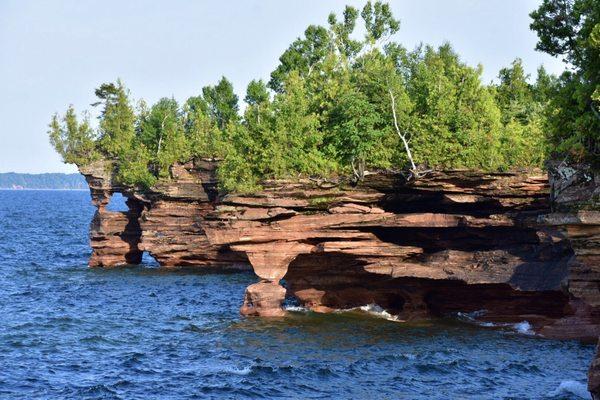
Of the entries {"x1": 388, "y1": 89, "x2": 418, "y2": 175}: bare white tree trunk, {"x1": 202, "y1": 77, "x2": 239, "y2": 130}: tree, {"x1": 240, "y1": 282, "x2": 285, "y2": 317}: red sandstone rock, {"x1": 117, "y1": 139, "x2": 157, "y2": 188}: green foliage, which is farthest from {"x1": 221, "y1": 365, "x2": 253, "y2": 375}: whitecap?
{"x1": 202, "y1": 77, "x2": 239, "y2": 130}: tree

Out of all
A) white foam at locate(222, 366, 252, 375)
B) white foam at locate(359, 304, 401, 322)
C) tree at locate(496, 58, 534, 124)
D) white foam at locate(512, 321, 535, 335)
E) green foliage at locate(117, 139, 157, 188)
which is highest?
tree at locate(496, 58, 534, 124)

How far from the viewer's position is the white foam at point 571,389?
3228 centimetres

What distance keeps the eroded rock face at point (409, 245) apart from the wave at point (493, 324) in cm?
43

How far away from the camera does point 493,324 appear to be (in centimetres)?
4594

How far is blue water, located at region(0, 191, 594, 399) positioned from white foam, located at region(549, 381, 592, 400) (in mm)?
46

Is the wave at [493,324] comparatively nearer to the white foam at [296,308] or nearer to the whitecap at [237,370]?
the white foam at [296,308]

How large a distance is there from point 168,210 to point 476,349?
1512 inches

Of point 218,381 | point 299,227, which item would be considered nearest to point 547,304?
point 299,227

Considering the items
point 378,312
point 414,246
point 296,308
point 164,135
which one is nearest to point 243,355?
point 296,308

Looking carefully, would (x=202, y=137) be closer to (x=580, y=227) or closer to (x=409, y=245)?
(x=409, y=245)

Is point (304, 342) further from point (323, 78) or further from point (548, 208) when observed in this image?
point (323, 78)

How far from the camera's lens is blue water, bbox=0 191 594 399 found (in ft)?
111

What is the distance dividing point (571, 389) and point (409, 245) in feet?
60.2

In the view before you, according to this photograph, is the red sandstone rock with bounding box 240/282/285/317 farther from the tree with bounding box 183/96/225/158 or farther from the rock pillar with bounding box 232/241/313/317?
the tree with bounding box 183/96/225/158
